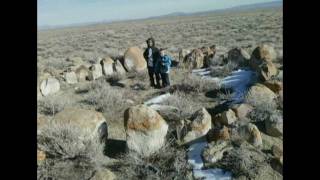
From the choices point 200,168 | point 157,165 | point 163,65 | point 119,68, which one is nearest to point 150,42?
point 163,65

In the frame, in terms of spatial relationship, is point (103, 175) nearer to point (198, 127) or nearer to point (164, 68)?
point (198, 127)

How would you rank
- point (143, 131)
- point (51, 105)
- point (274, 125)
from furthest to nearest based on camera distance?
point (51, 105) < point (274, 125) < point (143, 131)

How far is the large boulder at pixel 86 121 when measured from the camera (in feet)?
19.3

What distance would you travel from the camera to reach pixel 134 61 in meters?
12.5

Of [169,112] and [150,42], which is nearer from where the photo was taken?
[169,112]

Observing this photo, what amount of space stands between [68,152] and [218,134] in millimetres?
1796

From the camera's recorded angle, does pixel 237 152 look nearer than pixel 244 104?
Yes

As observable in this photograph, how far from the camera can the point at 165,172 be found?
17.2 ft

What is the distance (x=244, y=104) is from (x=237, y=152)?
1.83 meters

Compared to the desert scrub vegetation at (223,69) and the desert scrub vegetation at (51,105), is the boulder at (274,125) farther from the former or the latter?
the desert scrub vegetation at (223,69)

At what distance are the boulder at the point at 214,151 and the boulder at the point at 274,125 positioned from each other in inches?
30.8

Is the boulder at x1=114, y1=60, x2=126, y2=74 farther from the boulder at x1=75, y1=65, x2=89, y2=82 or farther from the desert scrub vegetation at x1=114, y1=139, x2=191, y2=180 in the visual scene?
the desert scrub vegetation at x1=114, y1=139, x2=191, y2=180
